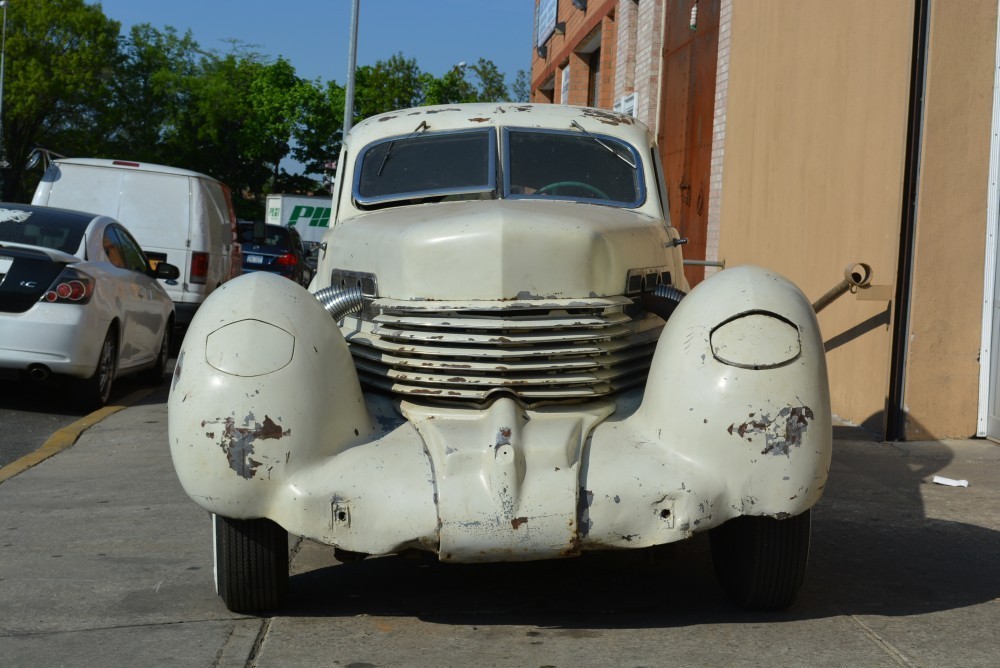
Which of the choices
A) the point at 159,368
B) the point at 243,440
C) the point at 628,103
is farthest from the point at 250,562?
the point at 628,103

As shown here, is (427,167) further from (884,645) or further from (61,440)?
(61,440)

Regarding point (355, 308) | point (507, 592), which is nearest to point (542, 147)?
point (355, 308)

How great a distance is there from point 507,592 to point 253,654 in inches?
46.9

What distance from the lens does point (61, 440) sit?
28.2ft

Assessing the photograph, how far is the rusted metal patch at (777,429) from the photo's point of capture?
432cm

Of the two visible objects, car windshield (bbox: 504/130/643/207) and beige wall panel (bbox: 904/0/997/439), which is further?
beige wall panel (bbox: 904/0/997/439)

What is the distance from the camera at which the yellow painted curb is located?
24.8 feet

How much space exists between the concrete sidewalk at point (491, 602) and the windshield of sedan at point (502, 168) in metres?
1.71

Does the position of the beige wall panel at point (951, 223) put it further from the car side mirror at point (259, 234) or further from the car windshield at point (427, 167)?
the car side mirror at point (259, 234)

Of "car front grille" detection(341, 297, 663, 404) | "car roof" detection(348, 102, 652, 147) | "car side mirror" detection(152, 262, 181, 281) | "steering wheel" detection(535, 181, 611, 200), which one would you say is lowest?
"car front grille" detection(341, 297, 663, 404)

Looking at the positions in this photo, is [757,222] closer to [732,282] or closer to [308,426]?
[732,282]

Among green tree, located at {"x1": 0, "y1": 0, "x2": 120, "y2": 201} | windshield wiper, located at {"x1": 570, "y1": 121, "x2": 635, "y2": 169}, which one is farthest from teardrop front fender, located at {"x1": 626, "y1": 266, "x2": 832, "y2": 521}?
green tree, located at {"x1": 0, "y1": 0, "x2": 120, "y2": 201}

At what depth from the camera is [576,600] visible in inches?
195

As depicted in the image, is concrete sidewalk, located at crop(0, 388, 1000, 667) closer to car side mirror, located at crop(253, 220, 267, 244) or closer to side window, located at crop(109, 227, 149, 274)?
side window, located at crop(109, 227, 149, 274)
